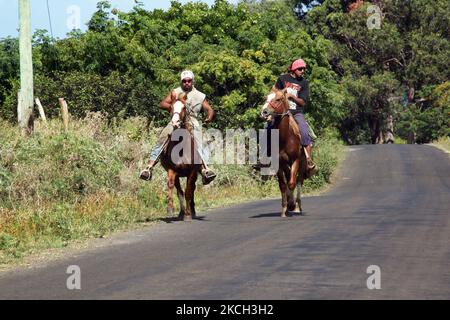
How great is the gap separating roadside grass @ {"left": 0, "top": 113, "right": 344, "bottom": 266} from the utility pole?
0.43 metres

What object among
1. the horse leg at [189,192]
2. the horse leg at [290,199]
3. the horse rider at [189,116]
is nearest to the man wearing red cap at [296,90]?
the horse leg at [290,199]

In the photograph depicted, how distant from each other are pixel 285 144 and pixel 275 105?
889mm

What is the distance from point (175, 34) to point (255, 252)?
33309 millimetres

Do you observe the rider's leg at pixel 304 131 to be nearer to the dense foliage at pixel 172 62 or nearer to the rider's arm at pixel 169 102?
the rider's arm at pixel 169 102

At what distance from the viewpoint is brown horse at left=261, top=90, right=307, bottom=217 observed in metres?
Result: 18.4

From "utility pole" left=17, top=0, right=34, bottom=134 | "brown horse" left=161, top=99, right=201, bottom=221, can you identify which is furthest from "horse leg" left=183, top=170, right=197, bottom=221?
"utility pole" left=17, top=0, right=34, bottom=134

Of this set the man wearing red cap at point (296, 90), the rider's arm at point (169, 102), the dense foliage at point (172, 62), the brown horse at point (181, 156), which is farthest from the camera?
the dense foliage at point (172, 62)

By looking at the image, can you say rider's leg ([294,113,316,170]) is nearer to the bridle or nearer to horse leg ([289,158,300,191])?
horse leg ([289,158,300,191])

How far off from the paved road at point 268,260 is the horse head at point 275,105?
193 centimetres

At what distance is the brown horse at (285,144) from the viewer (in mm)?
18375

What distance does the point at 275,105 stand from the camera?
18359mm

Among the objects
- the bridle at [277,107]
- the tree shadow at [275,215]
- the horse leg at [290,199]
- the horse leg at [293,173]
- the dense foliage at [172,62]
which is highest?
the dense foliage at [172,62]

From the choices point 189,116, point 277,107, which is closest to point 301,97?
point 277,107

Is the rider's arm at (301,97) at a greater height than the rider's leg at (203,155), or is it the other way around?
the rider's arm at (301,97)
